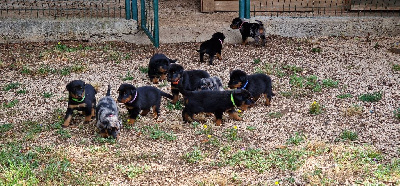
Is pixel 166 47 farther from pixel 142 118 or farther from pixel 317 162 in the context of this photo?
pixel 317 162

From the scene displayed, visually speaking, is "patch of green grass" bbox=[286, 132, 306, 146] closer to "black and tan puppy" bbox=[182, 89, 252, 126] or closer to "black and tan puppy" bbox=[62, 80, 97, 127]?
"black and tan puppy" bbox=[182, 89, 252, 126]

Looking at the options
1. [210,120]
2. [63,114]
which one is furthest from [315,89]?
[63,114]

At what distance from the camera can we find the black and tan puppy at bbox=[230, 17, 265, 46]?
11328mm

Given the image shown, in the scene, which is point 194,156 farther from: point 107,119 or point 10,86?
point 10,86

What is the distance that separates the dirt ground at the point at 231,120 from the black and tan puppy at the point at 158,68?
23 cm

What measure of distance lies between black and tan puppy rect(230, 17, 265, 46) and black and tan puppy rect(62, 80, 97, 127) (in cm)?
461

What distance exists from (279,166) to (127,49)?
5.92 meters

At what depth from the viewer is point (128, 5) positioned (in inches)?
473

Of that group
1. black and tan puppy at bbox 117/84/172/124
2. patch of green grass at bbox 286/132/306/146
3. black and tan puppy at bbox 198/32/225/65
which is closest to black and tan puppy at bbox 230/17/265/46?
black and tan puppy at bbox 198/32/225/65

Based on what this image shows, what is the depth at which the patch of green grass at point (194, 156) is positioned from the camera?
6.70m

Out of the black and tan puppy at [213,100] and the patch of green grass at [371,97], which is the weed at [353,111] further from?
the black and tan puppy at [213,100]

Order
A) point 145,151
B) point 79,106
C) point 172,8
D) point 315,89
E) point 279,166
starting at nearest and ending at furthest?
1. point 279,166
2. point 145,151
3. point 79,106
4. point 315,89
5. point 172,8

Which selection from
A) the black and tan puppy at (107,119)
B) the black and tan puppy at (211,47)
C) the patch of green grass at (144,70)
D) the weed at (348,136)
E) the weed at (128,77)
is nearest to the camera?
the black and tan puppy at (107,119)

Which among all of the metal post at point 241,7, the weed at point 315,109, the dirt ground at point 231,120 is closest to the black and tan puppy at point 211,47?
the dirt ground at point 231,120
